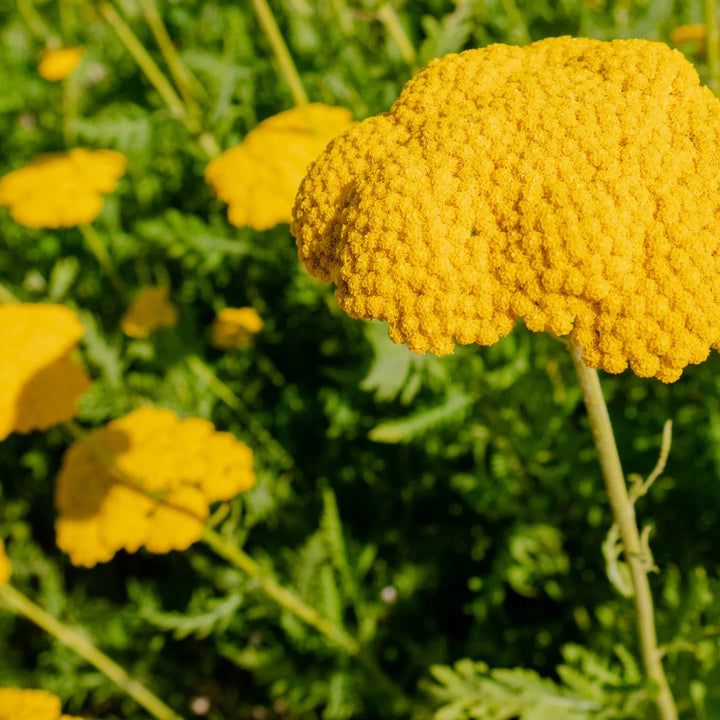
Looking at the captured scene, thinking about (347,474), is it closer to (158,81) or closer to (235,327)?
(235,327)

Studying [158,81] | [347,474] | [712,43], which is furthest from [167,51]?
[712,43]

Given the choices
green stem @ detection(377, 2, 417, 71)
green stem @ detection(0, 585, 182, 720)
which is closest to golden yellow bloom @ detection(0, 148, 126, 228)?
green stem @ detection(377, 2, 417, 71)

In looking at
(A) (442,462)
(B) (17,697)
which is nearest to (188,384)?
(A) (442,462)

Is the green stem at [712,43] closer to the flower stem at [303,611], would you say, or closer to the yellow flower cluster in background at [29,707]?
the flower stem at [303,611]

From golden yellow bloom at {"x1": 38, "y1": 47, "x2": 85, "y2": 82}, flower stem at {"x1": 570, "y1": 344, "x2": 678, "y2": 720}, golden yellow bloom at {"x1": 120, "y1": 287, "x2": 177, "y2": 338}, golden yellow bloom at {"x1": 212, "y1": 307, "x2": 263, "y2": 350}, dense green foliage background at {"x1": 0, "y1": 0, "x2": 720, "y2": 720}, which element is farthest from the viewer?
golden yellow bloom at {"x1": 38, "y1": 47, "x2": 85, "y2": 82}

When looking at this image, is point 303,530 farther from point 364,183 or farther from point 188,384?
point 364,183

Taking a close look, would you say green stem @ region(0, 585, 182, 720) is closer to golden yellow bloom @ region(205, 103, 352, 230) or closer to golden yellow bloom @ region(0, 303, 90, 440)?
golden yellow bloom @ region(0, 303, 90, 440)
